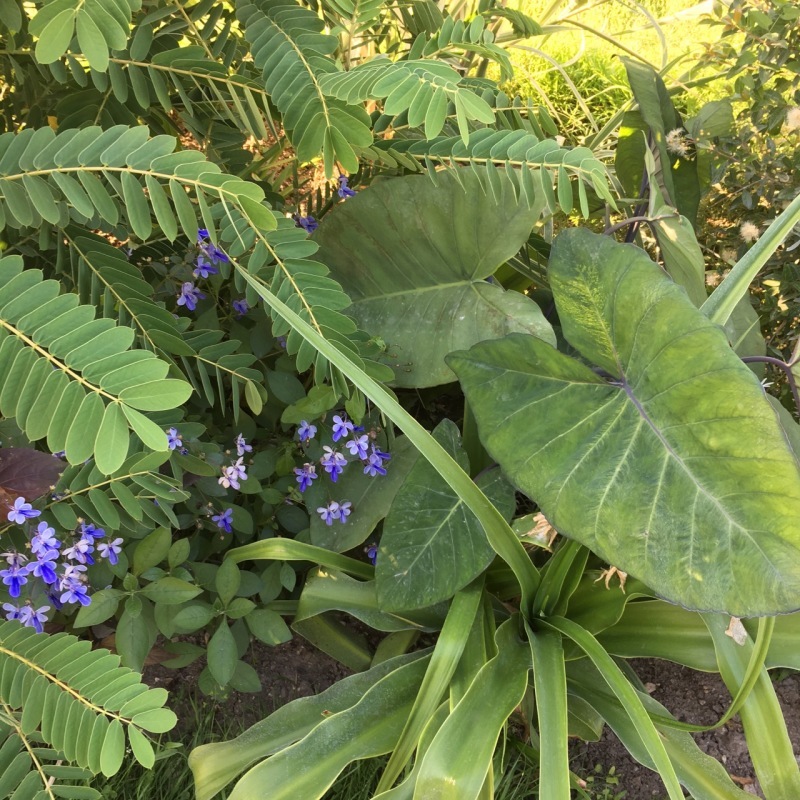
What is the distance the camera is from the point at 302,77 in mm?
902

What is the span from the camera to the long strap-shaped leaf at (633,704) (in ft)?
2.66

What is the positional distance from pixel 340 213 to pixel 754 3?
0.84m

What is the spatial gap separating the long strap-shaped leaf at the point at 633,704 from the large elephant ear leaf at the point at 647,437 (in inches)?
6.7

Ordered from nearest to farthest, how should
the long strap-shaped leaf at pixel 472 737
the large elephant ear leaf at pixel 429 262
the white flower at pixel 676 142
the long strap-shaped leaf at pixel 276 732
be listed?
the long strap-shaped leaf at pixel 472 737 < the long strap-shaped leaf at pixel 276 732 < the large elephant ear leaf at pixel 429 262 < the white flower at pixel 676 142

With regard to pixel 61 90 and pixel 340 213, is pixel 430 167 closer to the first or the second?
pixel 340 213

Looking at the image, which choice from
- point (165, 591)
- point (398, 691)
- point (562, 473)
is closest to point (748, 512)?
point (562, 473)

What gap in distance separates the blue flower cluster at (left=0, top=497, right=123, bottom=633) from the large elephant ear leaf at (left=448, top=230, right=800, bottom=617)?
0.50m

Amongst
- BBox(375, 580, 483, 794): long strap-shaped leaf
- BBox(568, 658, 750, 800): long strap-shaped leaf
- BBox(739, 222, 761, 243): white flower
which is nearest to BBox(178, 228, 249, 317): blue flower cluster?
BBox(375, 580, 483, 794): long strap-shaped leaf

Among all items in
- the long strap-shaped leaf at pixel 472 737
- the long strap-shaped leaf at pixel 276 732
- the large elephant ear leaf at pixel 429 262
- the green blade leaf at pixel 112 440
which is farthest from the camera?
the large elephant ear leaf at pixel 429 262

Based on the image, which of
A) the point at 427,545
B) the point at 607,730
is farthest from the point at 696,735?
the point at 427,545

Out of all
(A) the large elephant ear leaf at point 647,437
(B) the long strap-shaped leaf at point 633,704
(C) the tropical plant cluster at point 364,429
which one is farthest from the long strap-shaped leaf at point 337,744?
(A) the large elephant ear leaf at point 647,437

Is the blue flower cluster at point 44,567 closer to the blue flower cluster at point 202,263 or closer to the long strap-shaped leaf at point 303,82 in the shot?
the blue flower cluster at point 202,263

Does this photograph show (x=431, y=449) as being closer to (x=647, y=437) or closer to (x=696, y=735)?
(x=647, y=437)

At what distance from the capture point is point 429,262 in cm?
120
